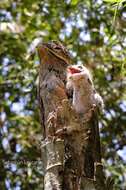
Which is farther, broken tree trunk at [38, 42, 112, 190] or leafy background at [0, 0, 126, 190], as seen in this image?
leafy background at [0, 0, 126, 190]

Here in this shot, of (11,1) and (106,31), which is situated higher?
(11,1)

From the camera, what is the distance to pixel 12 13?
6.86 metres

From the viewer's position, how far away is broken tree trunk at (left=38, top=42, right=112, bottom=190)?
287 cm

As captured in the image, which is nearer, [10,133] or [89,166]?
[89,166]

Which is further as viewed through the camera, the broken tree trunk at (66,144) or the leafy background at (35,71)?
the leafy background at (35,71)

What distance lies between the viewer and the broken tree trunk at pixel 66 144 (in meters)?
2.87

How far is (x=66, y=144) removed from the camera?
304cm

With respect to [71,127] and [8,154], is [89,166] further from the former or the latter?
[8,154]

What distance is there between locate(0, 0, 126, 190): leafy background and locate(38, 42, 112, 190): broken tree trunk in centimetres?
262

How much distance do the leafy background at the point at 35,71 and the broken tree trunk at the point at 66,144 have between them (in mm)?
2622

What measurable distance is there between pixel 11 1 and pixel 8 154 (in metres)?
1.88

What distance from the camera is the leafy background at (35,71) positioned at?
6.01 m

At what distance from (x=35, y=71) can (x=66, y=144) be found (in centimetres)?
292

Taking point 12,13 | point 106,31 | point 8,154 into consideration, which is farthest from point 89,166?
point 12,13
